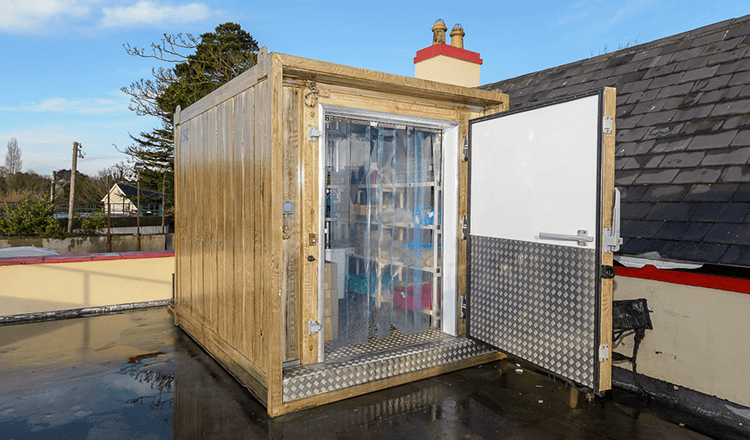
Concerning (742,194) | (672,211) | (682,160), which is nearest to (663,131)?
(682,160)

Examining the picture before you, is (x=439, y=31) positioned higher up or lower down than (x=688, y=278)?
higher up

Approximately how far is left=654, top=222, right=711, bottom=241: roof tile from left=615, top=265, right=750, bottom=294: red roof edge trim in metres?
0.25

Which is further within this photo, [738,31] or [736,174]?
[738,31]

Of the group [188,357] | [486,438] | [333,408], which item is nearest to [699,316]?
[486,438]

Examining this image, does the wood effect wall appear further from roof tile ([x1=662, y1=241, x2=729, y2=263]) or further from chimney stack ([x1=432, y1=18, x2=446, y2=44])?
chimney stack ([x1=432, y1=18, x2=446, y2=44])

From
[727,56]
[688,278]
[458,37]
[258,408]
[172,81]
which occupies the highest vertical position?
[172,81]

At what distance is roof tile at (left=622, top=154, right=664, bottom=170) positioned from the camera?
354 centimetres

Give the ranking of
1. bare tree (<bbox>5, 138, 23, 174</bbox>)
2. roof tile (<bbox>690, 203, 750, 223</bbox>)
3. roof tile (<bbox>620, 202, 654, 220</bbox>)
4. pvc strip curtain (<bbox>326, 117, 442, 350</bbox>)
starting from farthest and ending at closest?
bare tree (<bbox>5, 138, 23, 174</bbox>)
pvc strip curtain (<bbox>326, 117, 442, 350</bbox>)
roof tile (<bbox>620, 202, 654, 220</bbox>)
roof tile (<bbox>690, 203, 750, 223</bbox>)

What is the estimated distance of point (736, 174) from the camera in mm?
2957

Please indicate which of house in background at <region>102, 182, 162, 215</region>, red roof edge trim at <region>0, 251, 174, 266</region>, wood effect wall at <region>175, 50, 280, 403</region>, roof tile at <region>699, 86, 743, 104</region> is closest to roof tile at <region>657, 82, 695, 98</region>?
roof tile at <region>699, 86, 743, 104</region>

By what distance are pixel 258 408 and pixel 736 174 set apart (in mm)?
3724

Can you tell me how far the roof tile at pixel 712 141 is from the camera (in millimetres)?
3159

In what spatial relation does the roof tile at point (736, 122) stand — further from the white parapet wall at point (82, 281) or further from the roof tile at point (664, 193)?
the white parapet wall at point (82, 281)

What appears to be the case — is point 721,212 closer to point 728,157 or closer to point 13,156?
point 728,157
